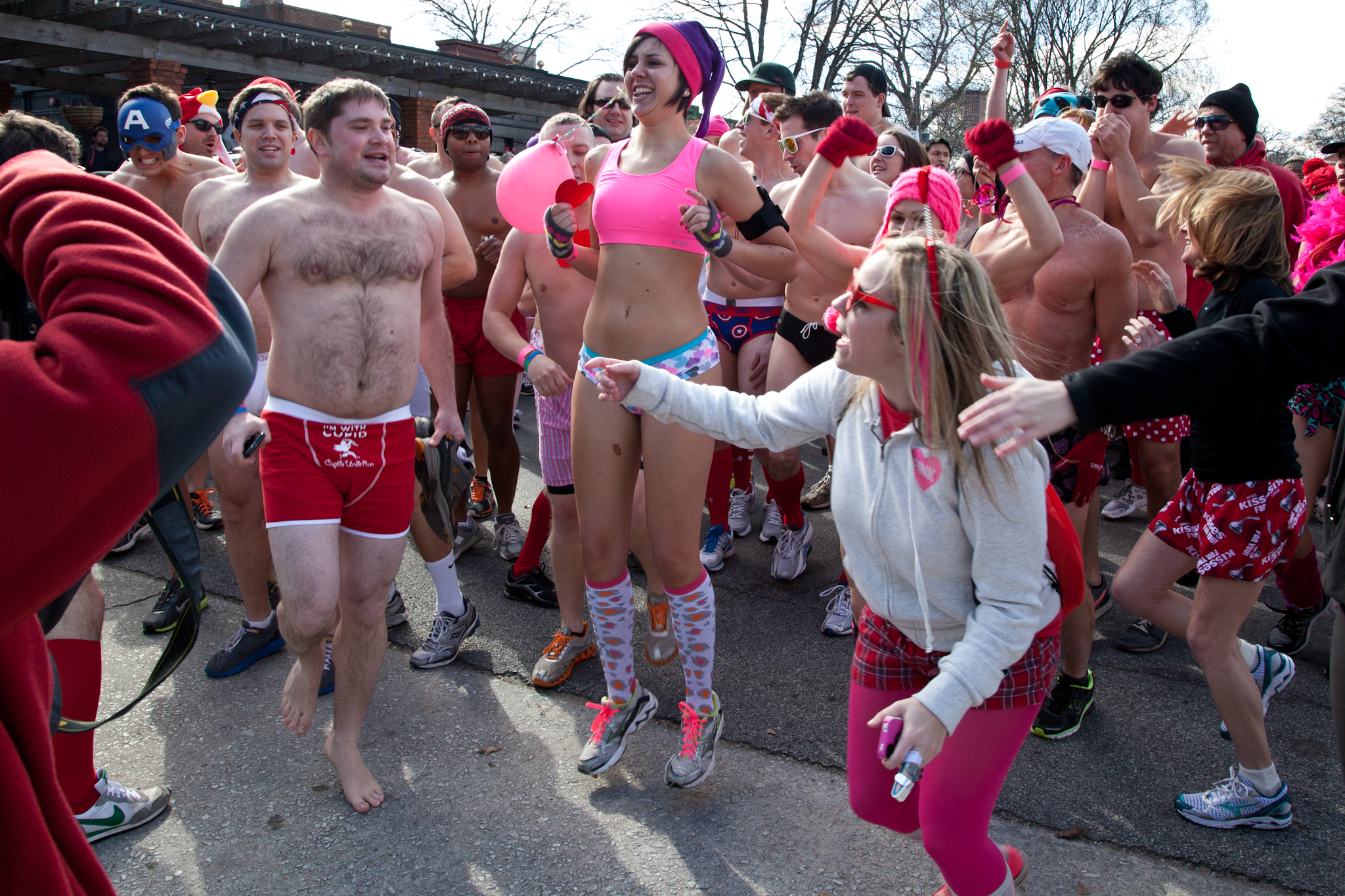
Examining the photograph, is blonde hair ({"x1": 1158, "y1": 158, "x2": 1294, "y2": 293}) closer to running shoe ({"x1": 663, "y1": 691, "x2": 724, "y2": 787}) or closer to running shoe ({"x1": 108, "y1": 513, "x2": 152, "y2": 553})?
running shoe ({"x1": 663, "y1": 691, "x2": 724, "y2": 787})

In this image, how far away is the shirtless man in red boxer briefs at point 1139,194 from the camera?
411 centimetres

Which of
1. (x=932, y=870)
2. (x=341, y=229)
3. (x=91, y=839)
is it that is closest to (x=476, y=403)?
(x=341, y=229)

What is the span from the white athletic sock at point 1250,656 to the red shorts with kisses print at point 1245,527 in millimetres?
306

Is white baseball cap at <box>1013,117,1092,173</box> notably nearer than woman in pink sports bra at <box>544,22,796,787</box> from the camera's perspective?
No

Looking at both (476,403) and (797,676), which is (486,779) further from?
(476,403)

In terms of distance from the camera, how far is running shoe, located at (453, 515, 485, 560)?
5020 millimetres

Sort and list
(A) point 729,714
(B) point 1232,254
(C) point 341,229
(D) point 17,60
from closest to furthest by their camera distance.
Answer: (B) point 1232,254 < (C) point 341,229 < (A) point 729,714 < (D) point 17,60

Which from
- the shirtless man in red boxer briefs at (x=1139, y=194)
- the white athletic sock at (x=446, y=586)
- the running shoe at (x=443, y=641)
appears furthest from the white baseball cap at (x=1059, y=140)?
the running shoe at (x=443, y=641)

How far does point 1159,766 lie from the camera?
10.1ft

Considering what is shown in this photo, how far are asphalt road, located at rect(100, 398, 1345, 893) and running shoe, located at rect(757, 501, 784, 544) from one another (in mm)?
420

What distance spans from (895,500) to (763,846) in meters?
1.25

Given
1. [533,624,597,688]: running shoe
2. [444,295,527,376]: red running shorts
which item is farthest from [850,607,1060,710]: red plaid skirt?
[444,295,527,376]: red running shorts

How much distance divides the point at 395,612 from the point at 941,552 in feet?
9.63

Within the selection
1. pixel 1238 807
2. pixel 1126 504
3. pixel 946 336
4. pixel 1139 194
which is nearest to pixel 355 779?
pixel 946 336
